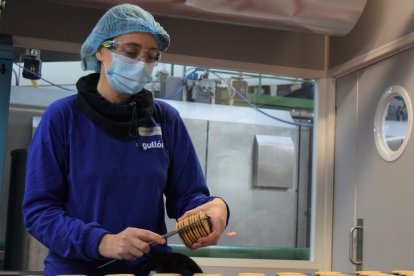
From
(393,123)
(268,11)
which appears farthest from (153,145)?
(393,123)

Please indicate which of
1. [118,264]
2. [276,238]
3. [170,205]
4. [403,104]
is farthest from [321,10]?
[118,264]

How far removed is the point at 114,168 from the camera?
119cm

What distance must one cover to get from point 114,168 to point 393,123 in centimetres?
182

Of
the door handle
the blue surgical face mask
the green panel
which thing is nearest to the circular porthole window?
the door handle

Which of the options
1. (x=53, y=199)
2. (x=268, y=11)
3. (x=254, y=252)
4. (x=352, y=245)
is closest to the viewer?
(x=53, y=199)

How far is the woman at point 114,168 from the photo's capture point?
1092 millimetres

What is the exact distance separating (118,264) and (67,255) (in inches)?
4.9

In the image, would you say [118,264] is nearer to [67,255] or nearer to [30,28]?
[67,255]

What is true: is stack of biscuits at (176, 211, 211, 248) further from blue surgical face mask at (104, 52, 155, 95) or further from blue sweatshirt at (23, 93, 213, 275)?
blue surgical face mask at (104, 52, 155, 95)

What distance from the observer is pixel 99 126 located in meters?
1.21

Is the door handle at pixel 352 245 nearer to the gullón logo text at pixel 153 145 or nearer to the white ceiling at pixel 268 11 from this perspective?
the white ceiling at pixel 268 11

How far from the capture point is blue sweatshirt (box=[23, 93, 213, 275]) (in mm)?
1111

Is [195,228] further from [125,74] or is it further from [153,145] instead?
[125,74]

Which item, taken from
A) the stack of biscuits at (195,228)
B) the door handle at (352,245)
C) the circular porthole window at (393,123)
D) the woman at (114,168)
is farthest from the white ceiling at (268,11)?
the stack of biscuits at (195,228)
